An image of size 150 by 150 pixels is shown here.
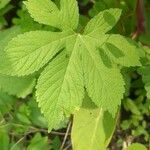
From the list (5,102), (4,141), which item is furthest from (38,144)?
(5,102)

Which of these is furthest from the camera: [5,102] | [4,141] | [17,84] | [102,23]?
[5,102]

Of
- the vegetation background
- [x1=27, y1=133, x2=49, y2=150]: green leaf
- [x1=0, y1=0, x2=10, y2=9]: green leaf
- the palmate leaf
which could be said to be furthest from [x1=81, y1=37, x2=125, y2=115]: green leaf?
[x1=0, y1=0, x2=10, y2=9]: green leaf

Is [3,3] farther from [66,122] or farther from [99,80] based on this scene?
[99,80]

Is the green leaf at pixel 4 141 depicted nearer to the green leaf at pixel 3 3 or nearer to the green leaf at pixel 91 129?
the green leaf at pixel 91 129

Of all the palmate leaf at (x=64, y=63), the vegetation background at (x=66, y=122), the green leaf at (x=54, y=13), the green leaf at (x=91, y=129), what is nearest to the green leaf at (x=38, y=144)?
the vegetation background at (x=66, y=122)

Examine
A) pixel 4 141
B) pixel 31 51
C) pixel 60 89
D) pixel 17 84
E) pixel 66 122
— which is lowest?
pixel 66 122

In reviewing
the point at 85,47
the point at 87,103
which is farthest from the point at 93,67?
the point at 87,103

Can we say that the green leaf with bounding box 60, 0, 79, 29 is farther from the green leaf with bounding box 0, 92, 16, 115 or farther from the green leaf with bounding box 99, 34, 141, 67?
the green leaf with bounding box 0, 92, 16, 115

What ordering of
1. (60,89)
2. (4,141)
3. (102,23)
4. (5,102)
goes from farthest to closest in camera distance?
(5,102), (4,141), (102,23), (60,89)
